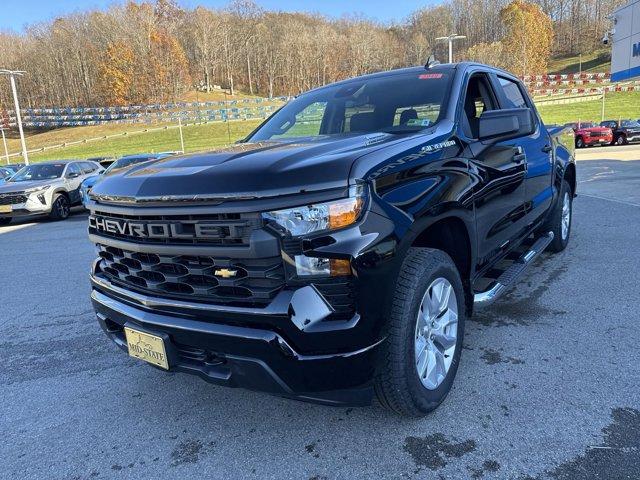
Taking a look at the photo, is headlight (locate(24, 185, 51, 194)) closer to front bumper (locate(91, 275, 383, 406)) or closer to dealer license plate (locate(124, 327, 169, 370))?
dealer license plate (locate(124, 327, 169, 370))

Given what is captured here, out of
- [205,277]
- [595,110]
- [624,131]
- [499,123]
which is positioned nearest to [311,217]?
[205,277]

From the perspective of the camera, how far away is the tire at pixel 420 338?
2256 mm

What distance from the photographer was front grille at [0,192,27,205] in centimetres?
1131

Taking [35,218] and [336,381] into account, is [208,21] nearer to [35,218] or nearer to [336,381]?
[35,218]

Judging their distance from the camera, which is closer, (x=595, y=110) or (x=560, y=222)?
(x=560, y=222)

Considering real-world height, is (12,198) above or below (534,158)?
below

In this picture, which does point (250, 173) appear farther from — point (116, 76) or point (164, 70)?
point (116, 76)

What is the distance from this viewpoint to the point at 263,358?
2.12 m

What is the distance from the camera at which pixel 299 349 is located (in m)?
2.10

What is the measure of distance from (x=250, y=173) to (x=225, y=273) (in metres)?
0.45

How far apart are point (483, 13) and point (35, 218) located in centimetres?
11337

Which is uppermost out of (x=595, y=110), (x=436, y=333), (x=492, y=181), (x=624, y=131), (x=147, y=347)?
(x=492, y=181)

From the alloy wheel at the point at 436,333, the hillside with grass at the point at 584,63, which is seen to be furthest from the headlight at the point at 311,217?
the hillside with grass at the point at 584,63

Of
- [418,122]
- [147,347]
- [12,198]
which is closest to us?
[147,347]
